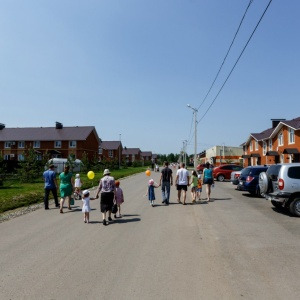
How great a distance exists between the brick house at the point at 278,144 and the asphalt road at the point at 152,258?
22.8m

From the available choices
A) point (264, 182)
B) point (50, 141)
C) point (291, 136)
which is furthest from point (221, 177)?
point (50, 141)

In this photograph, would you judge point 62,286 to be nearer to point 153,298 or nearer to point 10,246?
point 153,298

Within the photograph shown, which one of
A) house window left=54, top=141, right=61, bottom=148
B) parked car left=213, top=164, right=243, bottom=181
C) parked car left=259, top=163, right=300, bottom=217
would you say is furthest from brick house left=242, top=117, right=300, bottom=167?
house window left=54, top=141, right=61, bottom=148

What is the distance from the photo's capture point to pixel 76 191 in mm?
16047

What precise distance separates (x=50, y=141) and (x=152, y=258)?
201ft

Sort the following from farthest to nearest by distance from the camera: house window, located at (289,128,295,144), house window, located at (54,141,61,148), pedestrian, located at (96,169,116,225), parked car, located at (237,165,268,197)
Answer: house window, located at (54,141,61,148) → house window, located at (289,128,295,144) → parked car, located at (237,165,268,197) → pedestrian, located at (96,169,116,225)

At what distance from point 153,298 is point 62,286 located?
1404 mm

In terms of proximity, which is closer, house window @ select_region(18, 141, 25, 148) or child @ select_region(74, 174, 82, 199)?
child @ select_region(74, 174, 82, 199)

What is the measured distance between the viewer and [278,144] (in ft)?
121

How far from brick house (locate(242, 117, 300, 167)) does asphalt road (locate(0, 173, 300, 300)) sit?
74.8 ft

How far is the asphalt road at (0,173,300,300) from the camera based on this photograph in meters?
4.51

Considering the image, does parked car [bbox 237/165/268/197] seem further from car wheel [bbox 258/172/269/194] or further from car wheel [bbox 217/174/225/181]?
car wheel [bbox 217/174/225/181]

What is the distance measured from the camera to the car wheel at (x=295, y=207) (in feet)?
35.3

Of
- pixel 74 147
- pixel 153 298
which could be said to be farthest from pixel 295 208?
pixel 74 147
